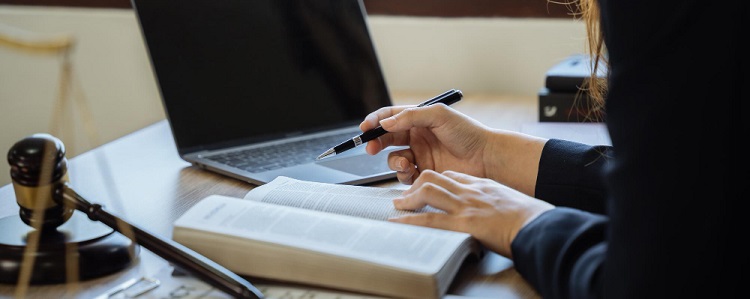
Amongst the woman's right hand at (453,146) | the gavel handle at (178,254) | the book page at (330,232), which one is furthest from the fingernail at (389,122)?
the gavel handle at (178,254)

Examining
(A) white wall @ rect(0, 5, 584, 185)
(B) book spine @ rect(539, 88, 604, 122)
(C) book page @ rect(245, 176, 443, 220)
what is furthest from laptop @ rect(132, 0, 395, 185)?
(A) white wall @ rect(0, 5, 584, 185)

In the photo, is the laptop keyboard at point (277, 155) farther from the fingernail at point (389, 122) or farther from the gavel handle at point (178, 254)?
the gavel handle at point (178, 254)

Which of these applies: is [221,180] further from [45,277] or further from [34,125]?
[34,125]

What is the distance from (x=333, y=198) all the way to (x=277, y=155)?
1.04ft

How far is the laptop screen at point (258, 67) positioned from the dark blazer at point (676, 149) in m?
0.72

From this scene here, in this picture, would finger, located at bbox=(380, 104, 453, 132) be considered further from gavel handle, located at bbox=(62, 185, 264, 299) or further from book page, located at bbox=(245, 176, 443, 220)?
gavel handle, located at bbox=(62, 185, 264, 299)

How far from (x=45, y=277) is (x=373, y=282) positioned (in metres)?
0.30

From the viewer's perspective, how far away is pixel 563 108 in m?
1.46

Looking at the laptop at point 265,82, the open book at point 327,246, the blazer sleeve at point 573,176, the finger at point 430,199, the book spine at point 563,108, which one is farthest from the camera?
the book spine at point 563,108

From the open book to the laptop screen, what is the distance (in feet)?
1.39

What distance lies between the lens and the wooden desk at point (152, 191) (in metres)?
0.81

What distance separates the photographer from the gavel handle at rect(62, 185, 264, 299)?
2.51ft

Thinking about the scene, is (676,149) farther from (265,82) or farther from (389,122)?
(265,82)

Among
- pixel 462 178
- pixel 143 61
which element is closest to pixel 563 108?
pixel 462 178
